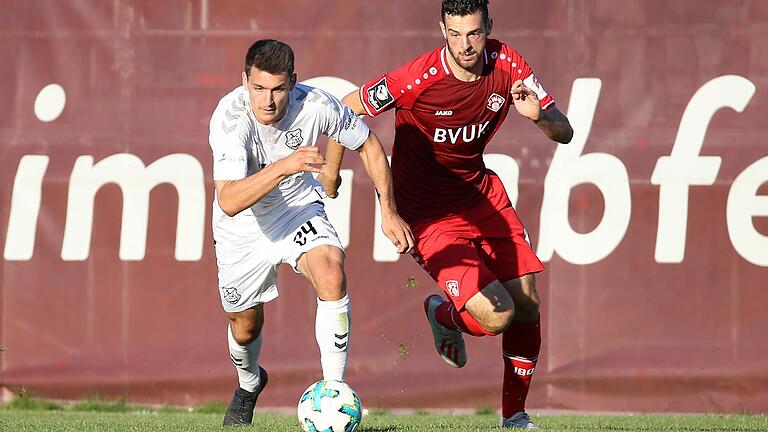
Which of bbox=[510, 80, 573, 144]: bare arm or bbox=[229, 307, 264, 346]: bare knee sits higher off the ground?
bbox=[510, 80, 573, 144]: bare arm

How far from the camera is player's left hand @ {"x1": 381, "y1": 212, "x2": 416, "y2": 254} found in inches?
256

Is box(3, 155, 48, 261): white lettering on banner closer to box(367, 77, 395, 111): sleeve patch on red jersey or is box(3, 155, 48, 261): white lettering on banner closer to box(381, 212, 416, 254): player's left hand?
box(367, 77, 395, 111): sleeve patch on red jersey

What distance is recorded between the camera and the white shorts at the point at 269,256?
7.05 metres

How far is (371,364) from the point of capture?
10.0m

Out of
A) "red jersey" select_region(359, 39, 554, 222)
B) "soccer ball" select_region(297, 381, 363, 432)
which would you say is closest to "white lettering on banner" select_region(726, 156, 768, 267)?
"red jersey" select_region(359, 39, 554, 222)

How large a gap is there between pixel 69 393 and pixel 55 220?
Answer: 1447mm

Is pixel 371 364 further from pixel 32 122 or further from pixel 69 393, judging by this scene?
pixel 32 122

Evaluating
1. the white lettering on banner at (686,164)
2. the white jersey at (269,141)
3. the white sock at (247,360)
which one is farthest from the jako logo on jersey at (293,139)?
the white lettering on banner at (686,164)

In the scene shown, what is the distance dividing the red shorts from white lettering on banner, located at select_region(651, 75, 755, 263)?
2.54m

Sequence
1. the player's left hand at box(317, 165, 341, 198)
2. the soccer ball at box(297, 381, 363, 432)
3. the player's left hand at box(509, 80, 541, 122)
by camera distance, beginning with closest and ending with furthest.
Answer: the soccer ball at box(297, 381, 363, 432) < the player's left hand at box(509, 80, 541, 122) < the player's left hand at box(317, 165, 341, 198)

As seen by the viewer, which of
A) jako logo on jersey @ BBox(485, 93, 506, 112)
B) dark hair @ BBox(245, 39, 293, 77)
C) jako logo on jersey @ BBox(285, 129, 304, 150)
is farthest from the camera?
jako logo on jersey @ BBox(485, 93, 506, 112)

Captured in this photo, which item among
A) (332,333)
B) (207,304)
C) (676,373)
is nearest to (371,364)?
(207,304)

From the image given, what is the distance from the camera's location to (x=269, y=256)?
724cm

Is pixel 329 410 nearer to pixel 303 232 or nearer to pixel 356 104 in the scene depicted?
pixel 303 232
